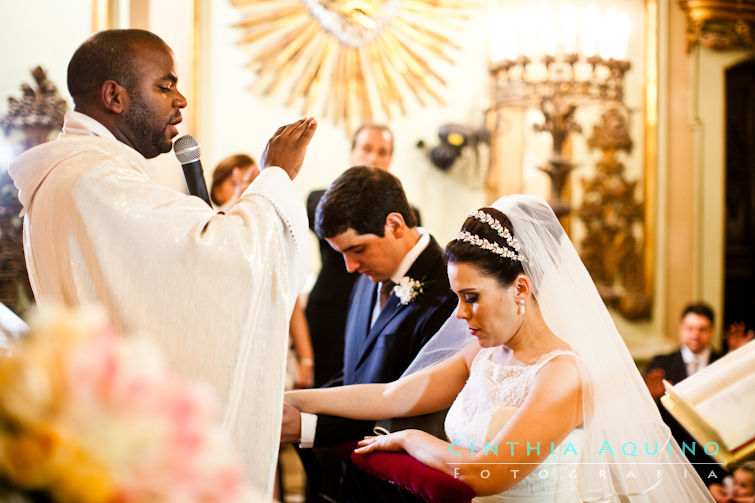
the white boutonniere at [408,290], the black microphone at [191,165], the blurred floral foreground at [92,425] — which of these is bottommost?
the white boutonniere at [408,290]

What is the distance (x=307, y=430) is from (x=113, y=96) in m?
1.08

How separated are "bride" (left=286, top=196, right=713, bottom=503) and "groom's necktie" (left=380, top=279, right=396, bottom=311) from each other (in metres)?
0.30

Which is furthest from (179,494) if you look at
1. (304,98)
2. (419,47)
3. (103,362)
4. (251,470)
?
(419,47)

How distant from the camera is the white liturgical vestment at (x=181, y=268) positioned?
65.2 inches

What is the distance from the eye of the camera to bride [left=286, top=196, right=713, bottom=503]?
2.01m

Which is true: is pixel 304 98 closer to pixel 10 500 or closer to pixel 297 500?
pixel 297 500

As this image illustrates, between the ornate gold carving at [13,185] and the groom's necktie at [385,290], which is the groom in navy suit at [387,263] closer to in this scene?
the groom's necktie at [385,290]

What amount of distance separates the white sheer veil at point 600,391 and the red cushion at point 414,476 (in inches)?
17.5

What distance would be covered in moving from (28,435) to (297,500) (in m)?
4.26

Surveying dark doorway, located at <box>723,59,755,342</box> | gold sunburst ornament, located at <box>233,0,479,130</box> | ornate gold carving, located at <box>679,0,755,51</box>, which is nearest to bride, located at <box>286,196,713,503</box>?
gold sunburst ornament, located at <box>233,0,479,130</box>

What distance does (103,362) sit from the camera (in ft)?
2.08

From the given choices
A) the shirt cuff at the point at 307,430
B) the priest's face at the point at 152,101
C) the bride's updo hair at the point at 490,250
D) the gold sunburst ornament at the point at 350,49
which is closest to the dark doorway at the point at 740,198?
the gold sunburst ornament at the point at 350,49

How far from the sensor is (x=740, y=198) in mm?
6047

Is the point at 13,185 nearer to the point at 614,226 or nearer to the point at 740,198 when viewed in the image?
the point at 614,226
